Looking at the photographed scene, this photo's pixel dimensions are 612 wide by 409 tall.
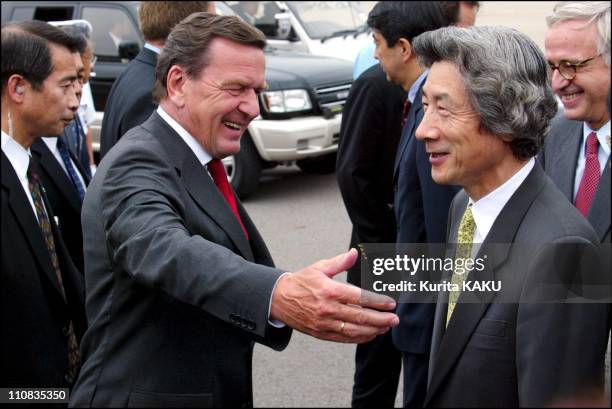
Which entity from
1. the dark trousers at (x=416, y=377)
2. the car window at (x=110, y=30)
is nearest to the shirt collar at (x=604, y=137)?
the dark trousers at (x=416, y=377)

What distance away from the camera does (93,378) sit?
2.51 m

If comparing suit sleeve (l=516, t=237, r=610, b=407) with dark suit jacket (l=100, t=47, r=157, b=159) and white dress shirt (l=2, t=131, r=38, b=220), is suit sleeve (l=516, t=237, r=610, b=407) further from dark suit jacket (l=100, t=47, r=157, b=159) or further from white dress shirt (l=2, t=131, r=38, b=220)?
dark suit jacket (l=100, t=47, r=157, b=159)

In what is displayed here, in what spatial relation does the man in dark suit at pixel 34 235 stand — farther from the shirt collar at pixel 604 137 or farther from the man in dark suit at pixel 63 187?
the shirt collar at pixel 604 137

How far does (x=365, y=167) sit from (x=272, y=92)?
472 cm

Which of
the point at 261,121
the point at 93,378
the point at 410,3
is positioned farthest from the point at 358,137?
the point at 261,121

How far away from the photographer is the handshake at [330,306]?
83.2 inches

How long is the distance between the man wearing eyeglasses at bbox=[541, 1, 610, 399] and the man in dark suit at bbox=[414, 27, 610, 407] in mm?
757

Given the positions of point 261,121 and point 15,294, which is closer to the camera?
point 15,294

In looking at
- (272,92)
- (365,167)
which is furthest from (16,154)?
(272,92)

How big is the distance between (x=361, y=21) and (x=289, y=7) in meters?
1.06

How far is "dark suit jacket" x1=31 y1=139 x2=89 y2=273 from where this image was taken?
4102 mm

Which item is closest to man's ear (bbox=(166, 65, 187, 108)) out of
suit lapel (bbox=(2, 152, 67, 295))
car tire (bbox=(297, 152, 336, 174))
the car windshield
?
suit lapel (bbox=(2, 152, 67, 295))

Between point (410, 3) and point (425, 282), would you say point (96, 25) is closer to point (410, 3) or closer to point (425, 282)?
point (410, 3)

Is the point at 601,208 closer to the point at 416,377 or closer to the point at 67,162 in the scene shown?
the point at 416,377
